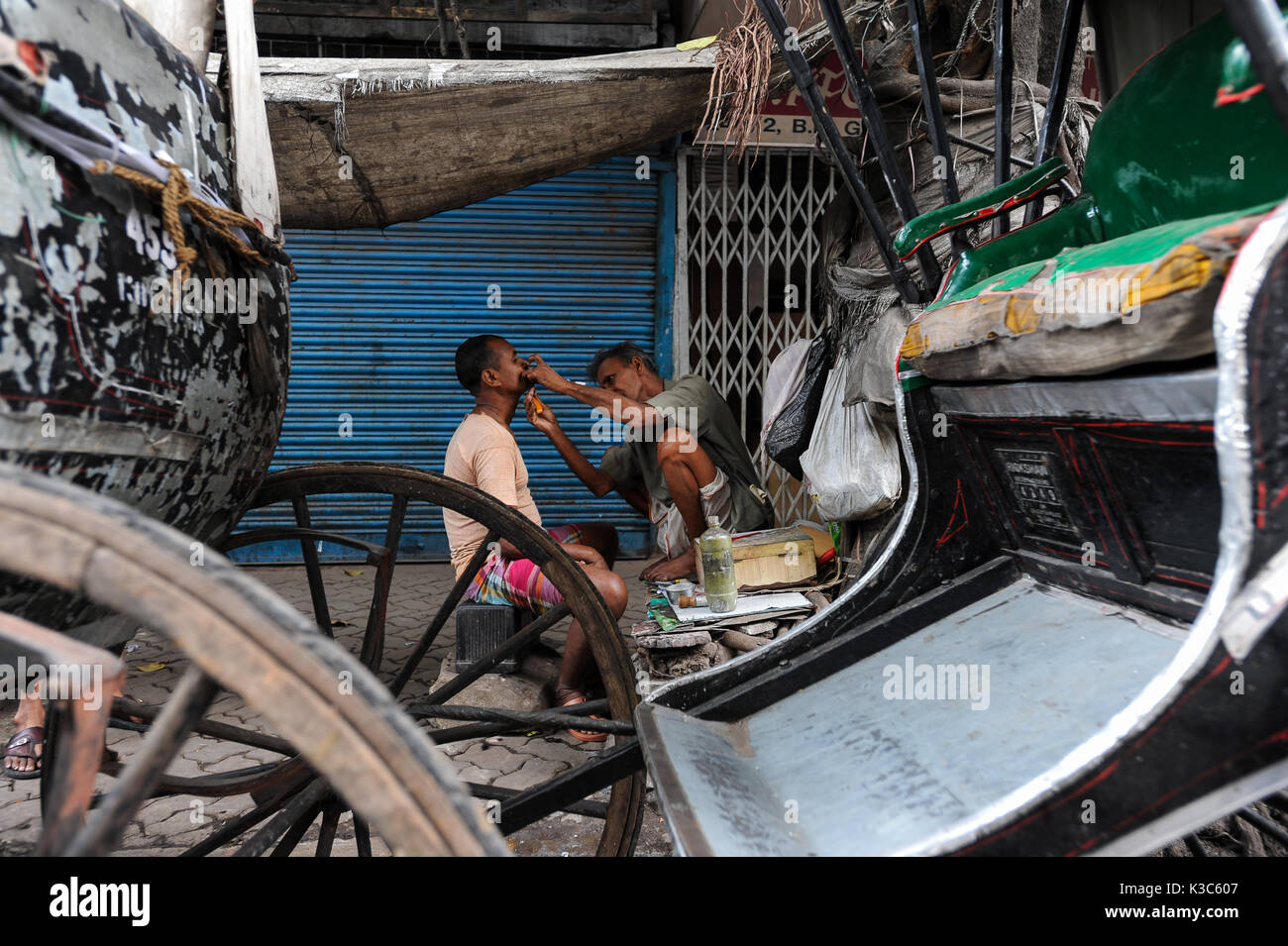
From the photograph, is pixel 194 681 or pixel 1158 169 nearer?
pixel 194 681

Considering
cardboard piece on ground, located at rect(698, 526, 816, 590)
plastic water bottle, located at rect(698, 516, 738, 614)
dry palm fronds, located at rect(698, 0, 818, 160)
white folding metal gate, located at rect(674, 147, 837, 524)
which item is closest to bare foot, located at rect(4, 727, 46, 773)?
plastic water bottle, located at rect(698, 516, 738, 614)

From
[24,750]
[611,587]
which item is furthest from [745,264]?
[24,750]

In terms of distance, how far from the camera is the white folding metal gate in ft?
19.1

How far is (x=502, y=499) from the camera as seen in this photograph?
3.13 m

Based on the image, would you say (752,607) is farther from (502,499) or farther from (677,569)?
(502,499)

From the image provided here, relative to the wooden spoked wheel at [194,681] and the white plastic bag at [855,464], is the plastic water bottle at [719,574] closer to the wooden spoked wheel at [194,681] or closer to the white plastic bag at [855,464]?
the white plastic bag at [855,464]

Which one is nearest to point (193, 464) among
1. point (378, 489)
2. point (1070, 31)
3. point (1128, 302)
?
point (378, 489)

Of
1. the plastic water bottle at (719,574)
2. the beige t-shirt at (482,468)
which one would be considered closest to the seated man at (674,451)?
the beige t-shirt at (482,468)

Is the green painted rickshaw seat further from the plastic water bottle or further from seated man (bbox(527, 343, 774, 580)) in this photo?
seated man (bbox(527, 343, 774, 580))

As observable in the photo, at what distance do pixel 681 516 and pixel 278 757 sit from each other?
2014 millimetres

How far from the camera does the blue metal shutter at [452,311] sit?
19.2 feet

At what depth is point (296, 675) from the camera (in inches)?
31.2

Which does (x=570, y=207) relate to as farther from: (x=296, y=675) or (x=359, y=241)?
(x=296, y=675)
